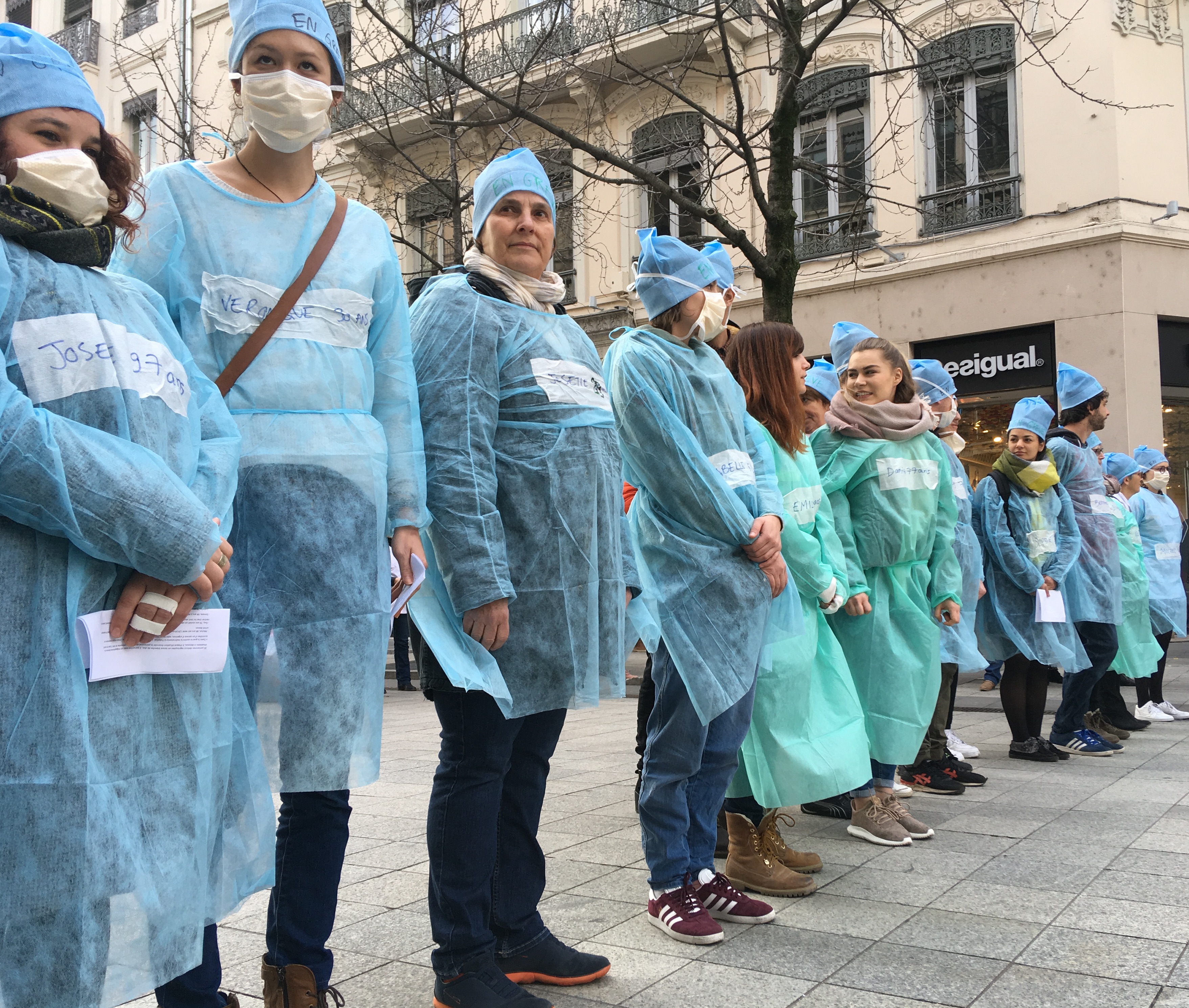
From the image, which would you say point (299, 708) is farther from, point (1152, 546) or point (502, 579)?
point (1152, 546)

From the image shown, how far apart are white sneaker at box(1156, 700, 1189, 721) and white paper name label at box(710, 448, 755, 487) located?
20.0ft

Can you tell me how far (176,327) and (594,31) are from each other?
1442 cm

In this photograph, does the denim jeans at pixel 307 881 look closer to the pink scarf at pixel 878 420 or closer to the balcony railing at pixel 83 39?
the pink scarf at pixel 878 420

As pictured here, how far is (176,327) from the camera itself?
2.40m

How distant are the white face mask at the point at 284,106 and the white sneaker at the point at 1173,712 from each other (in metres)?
7.84

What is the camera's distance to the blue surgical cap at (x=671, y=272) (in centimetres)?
378

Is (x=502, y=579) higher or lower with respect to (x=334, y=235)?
lower

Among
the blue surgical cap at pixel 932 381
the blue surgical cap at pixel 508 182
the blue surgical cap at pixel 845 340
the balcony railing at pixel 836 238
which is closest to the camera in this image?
the blue surgical cap at pixel 508 182

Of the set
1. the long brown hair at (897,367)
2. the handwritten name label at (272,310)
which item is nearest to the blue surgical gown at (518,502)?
the handwritten name label at (272,310)

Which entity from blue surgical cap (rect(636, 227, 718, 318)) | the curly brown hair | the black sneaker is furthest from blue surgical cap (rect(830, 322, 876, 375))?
the curly brown hair

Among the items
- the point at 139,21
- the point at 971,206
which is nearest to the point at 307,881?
the point at 971,206

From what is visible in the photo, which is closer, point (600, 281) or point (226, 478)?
A: point (226, 478)

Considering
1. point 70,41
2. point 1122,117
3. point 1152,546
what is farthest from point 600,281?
point 70,41

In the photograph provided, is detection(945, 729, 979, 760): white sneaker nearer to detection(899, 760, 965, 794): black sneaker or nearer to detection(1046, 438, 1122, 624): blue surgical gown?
detection(899, 760, 965, 794): black sneaker
